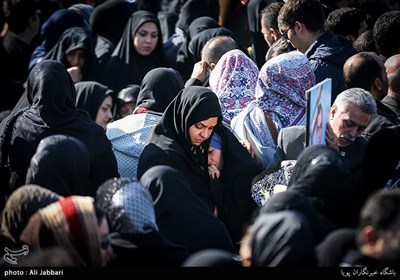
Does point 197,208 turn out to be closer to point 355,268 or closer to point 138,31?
point 355,268

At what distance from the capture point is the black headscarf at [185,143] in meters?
6.03

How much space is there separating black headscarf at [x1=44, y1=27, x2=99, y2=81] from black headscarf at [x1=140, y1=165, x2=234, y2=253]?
416 cm

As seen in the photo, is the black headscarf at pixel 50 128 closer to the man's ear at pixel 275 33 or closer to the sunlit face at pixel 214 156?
the sunlit face at pixel 214 156

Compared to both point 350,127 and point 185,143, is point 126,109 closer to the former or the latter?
point 185,143

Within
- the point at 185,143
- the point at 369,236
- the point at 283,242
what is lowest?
the point at 185,143

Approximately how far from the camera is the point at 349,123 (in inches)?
231

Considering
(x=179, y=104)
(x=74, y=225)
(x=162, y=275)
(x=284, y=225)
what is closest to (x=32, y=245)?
(x=74, y=225)

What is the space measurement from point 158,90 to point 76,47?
7.11ft

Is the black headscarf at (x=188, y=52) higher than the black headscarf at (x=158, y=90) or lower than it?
lower

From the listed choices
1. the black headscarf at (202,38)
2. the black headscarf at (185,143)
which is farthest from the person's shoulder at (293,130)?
the black headscarf at (202,38)

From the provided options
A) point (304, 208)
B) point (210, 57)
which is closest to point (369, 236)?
point (304, 208)

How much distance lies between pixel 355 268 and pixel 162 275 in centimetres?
80

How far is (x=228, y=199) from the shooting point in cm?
620

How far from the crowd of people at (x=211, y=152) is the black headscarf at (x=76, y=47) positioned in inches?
0.5
